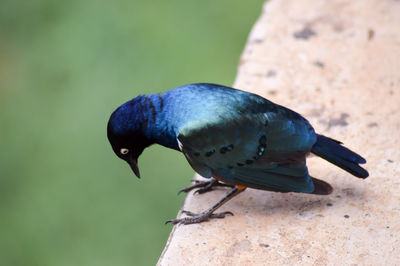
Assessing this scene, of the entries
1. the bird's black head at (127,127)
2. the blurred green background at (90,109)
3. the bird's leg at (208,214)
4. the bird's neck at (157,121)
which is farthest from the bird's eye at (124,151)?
the blurred green background at (90,109)

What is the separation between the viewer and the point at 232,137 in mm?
3008

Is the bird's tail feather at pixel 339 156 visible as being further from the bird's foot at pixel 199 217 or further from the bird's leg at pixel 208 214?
the bird's foot at pixel 199 217

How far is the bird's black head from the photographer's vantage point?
3.10m

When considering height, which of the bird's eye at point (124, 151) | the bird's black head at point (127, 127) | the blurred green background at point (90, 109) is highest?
the bird's black head at point (127, 127)

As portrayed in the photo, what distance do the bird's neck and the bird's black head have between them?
2cm

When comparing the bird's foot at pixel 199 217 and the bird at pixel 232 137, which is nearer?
the bird at pixel 232 137

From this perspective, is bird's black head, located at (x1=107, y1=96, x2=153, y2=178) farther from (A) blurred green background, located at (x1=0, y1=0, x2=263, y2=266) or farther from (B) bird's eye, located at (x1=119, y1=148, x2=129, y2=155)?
(A) blurred green background, located at (x1=0, y1=0, x2=263, y2=266)

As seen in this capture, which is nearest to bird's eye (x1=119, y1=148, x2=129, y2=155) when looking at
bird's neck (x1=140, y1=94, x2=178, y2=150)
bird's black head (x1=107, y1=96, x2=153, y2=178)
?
bird's black head (x1=107, y1=96, x2=153, y2=178)

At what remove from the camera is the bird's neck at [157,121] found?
3107 millimetres

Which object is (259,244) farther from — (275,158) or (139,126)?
(139,126)

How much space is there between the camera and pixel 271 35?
472 centimetres

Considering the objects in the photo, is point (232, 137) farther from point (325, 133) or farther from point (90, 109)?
point (90, 109)

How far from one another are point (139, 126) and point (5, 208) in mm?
2565

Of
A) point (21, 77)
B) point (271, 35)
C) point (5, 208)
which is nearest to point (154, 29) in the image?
point (21, 77)
